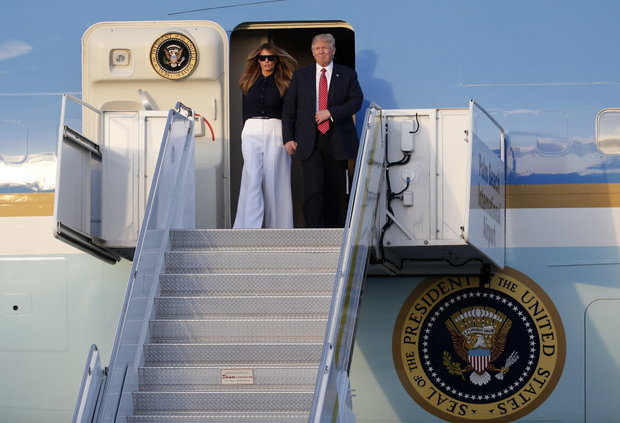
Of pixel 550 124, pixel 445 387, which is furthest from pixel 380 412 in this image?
pixel 550 124

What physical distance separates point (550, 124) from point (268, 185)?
238cm

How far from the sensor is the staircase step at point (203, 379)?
26.2 feet

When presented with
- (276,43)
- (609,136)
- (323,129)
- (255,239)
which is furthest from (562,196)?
(276,43)

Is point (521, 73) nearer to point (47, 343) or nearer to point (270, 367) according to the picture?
point (270, 367)

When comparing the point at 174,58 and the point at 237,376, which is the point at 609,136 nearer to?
the point at 174,58

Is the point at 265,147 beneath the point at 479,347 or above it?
above

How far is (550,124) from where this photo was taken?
9969 mm

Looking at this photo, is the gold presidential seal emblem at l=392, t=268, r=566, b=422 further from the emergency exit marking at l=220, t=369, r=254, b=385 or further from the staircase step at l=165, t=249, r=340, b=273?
the emergency exit marking at l=220, t=369, r=254, b=385

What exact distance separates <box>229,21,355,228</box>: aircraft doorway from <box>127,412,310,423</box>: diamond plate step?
314 centimetres

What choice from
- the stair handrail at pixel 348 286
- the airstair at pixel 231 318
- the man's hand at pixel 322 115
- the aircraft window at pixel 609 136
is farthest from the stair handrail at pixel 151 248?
the aircraft window at pixel 609 136

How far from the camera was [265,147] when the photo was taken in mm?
9961

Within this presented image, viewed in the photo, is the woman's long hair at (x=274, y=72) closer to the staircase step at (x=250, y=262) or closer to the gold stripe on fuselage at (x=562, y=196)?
the staircase step at (x=250, y=262)

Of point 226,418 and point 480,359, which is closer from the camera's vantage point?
point 226,418

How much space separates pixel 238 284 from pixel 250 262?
0.73ft
